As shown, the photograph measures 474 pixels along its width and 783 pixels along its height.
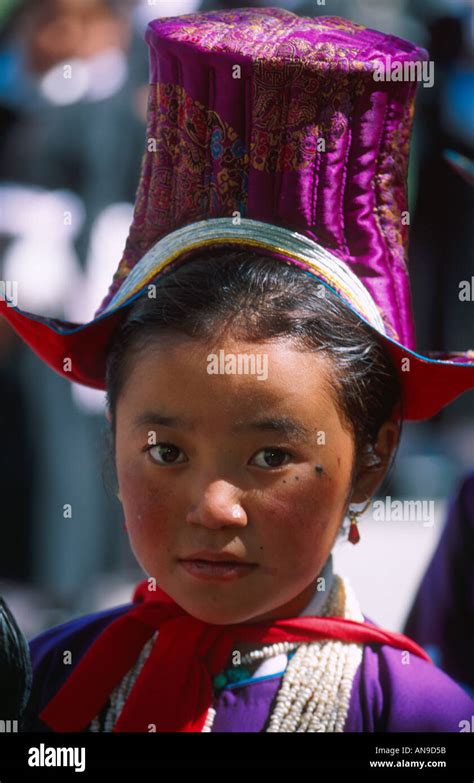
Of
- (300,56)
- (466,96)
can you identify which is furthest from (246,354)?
(466,96)

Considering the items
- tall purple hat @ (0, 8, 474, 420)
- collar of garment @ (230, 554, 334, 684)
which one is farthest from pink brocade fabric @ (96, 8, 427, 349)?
collar of garment @ (230, 554, 334, 684)

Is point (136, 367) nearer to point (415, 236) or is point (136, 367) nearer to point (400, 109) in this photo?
point (400, 109)

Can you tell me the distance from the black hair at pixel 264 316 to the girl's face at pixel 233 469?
0.07 feet

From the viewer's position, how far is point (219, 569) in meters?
1.49

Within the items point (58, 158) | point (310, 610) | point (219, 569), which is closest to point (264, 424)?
point (219, 569)

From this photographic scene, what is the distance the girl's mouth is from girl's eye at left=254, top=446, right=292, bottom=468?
0.14 metres

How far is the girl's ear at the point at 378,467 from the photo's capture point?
1639 millimetres

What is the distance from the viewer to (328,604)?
1.68 metres

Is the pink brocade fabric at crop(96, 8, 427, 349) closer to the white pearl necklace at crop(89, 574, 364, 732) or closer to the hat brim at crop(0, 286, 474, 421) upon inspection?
the hat brim at crop(0, 286, 474, 421)

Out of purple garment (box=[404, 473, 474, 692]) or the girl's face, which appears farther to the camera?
purple garment (box=[404, 473, 474, 692])

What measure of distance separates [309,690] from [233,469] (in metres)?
0.36

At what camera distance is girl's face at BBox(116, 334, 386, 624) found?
4.80ft

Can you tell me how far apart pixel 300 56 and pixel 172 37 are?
0.19m

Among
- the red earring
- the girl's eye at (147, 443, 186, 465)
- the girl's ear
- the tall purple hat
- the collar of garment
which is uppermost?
the tall purple hat
